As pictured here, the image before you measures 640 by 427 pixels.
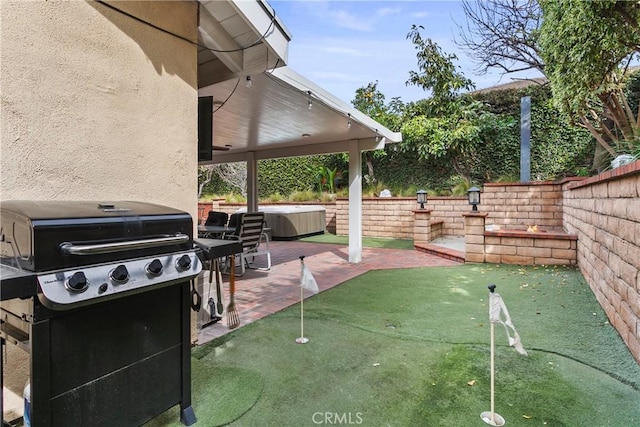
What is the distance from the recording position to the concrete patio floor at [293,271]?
4.35m

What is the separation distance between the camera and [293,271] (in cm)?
661

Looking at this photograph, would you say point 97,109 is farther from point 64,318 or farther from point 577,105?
point 577,105

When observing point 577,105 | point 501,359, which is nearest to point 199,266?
point 501,359

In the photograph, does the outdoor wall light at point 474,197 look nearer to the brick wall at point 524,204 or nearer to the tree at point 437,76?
the brick wall at point 524,204

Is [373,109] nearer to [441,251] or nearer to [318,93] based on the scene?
[441,251]

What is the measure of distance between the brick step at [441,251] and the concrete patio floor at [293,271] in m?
0.09

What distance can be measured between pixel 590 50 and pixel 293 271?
6437mm

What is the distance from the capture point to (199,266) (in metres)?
2.04

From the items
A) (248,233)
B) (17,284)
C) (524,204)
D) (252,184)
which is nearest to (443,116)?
(524,204)

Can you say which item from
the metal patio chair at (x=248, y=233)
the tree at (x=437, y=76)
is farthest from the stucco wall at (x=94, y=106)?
the tree at (x=437, y=76)

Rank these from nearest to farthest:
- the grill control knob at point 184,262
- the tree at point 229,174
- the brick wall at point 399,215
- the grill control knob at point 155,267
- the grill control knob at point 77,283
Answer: the grill control knob at point 77,283, the grill control knob at point 155,267, the grill control knob at point 184,262, the brick wall at point 399,215, the tree at point 229,174

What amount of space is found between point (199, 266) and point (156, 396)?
0.79 meters

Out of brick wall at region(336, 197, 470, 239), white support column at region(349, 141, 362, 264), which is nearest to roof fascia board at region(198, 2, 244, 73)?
white support column at region(349, 141, 362, 264)
